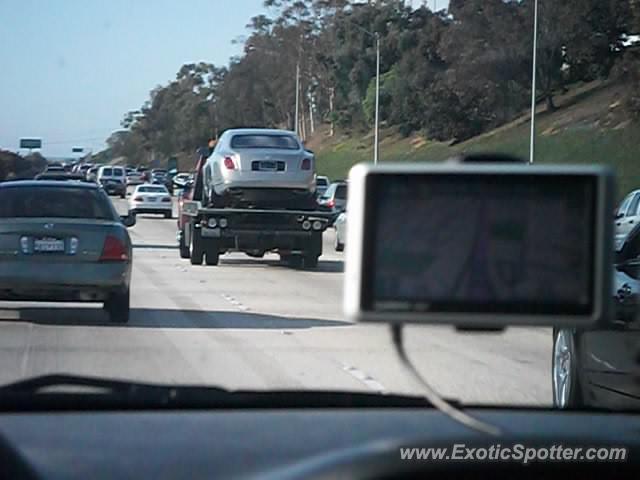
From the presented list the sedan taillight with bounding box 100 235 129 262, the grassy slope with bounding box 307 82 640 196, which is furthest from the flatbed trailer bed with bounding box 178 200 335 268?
the sedan taillight with bounding box 100 235 129 262

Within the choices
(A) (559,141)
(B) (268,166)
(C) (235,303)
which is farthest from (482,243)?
(B) (268,166)

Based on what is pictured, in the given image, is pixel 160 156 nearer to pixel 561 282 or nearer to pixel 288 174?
pixel 288 174

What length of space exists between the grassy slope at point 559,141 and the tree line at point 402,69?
0.24m

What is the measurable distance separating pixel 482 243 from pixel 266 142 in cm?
2421

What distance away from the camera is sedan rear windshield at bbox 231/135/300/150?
2558 centimetres

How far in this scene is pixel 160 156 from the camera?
189 feet

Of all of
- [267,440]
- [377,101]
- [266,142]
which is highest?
[377,101]

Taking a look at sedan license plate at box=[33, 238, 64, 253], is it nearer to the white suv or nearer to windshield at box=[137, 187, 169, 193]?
windshield at box=[137, 187, 169, 193]

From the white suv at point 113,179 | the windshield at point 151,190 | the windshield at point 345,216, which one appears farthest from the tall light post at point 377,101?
the white suv at point 113,179

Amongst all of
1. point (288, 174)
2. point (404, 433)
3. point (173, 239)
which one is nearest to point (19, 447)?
point (404, 433)

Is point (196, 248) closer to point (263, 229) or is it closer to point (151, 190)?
point (263, 229)

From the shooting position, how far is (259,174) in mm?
25219

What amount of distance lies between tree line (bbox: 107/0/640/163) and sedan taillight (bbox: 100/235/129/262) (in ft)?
8.48

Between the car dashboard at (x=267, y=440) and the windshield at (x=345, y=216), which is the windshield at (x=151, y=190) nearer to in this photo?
the windshield at (x=345, y=216)
